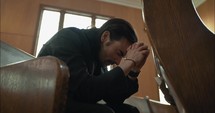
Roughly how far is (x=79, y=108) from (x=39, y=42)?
2.82 m

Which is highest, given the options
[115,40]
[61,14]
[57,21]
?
[61,14]

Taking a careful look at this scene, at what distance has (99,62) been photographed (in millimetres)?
873

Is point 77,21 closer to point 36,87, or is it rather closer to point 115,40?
point 115,40

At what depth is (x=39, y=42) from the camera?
127 inches

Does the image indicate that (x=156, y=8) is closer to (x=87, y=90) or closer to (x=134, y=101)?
(x=87, y=90)

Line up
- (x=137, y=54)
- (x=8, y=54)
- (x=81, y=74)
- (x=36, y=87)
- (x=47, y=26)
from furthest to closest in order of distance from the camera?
(x=47, y=26)
(x=8, y=54)
(x=137, y=54)
(x=81, y=74)
(x=36, y=87)

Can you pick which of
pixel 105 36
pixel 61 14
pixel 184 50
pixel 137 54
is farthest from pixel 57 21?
pixel 184 50

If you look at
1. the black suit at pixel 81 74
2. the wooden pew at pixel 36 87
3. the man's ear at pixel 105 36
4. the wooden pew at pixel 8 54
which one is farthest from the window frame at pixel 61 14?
the wooden pew at pixel 36 87

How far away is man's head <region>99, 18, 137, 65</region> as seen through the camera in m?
0.87

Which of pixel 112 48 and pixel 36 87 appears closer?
pixel 36 87

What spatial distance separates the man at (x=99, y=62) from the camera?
1.99 ft

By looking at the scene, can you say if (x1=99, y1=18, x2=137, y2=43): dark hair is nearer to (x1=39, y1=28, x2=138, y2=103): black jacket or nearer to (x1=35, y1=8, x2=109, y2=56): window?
(x1=39, y1=28, x2=138, y2=103): black jacket

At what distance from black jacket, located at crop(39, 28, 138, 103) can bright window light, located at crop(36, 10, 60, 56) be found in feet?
8.57

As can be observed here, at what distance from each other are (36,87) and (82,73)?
0.83 feet
